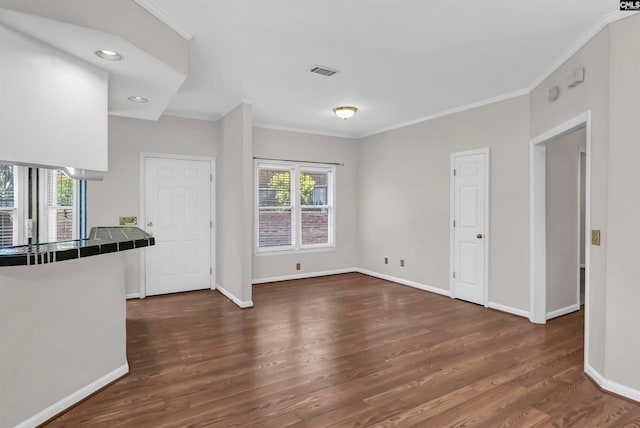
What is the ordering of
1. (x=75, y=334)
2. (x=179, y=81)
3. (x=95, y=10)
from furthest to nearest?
(x=179, y=81)
(x=75, y=334)
(x=95, y=10)

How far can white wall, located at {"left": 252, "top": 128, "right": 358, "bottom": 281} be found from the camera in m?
6.23

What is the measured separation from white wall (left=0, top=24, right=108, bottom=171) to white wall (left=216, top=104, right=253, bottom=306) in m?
1.99

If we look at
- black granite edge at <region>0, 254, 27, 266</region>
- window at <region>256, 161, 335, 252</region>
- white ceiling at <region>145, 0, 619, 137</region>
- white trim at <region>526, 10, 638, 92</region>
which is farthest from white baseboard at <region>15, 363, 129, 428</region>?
white trim at <region>526, 10, 638, 92</region>

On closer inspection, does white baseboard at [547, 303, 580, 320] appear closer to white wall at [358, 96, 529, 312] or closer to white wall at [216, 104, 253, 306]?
white wall at [358, 96, 529, 312]

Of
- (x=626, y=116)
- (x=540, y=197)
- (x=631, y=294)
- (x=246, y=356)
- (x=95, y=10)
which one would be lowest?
(x=246, y=356)

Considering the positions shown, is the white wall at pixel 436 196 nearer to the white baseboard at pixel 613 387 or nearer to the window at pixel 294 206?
the window at pixel 294 206

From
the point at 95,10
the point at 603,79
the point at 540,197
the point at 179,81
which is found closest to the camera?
the point at 95,10

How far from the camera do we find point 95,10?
224 cm

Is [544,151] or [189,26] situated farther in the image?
[544,151]

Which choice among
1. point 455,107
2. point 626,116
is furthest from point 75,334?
point 455,107

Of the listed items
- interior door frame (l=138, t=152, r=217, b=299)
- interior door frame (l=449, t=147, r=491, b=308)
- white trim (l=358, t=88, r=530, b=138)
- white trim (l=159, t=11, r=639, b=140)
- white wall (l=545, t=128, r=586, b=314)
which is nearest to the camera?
white trim (l=159, t=11, r=639, b=140)

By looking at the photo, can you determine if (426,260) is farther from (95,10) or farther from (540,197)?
(95,10)

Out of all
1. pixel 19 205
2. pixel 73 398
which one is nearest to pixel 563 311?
pixel 73 398

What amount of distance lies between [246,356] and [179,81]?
253 cm
